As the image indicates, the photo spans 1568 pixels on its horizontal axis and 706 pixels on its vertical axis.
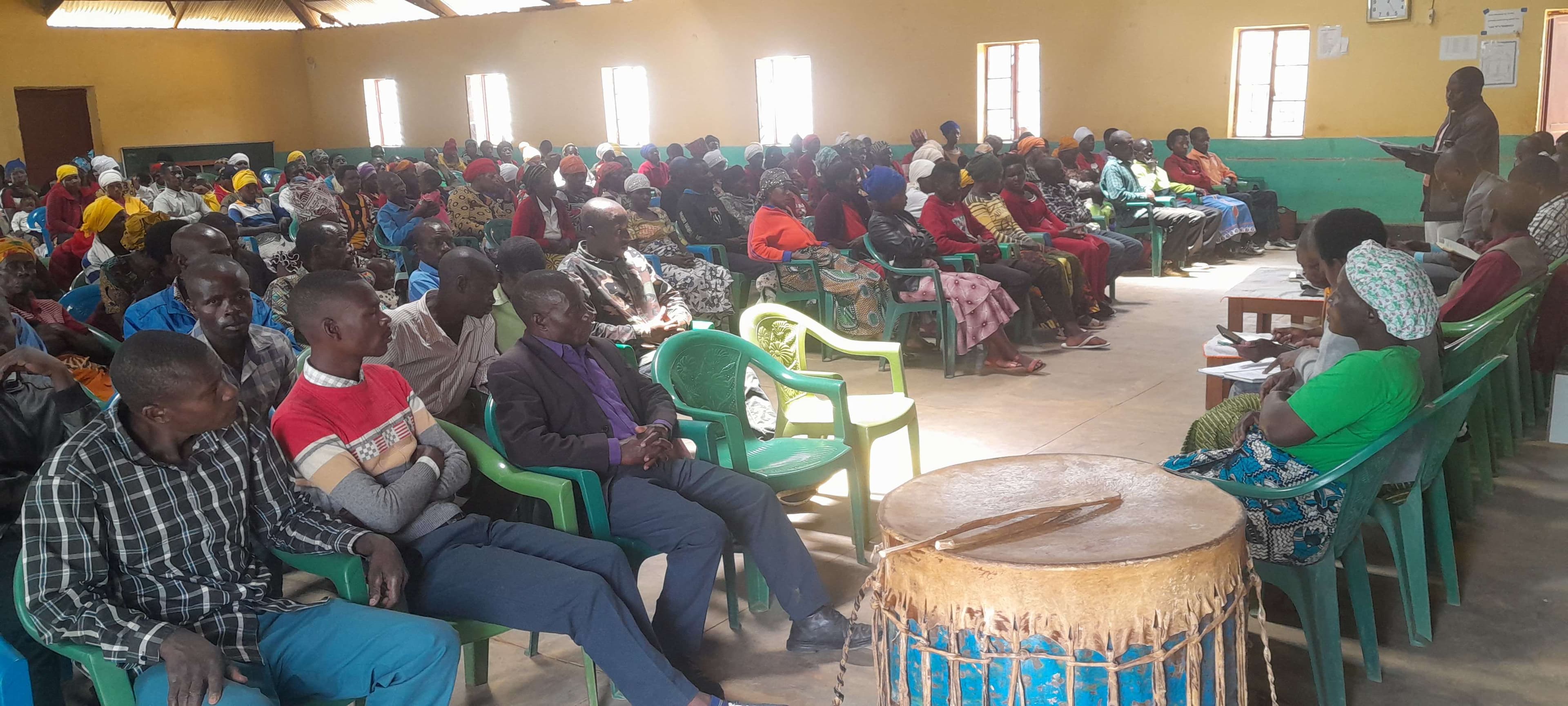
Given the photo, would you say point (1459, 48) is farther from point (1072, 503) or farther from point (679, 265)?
point (1072, 503)

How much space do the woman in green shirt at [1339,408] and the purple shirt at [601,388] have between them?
142cm

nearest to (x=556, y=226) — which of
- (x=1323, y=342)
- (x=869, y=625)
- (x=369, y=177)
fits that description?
(x=369, y=177)

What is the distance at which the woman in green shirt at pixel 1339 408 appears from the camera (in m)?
2.32

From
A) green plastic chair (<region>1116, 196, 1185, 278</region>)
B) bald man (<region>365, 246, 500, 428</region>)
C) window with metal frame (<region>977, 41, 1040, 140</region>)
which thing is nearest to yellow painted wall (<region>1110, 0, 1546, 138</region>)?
window with metal frame (<region>977, 41, 1040, 140</region>)

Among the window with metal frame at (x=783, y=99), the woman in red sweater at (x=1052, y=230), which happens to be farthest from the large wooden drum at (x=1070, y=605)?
the window with metal frame at (x=783, y=99)

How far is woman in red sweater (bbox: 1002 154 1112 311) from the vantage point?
7152 mm

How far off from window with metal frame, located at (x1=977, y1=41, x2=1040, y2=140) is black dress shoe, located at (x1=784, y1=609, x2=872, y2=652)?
35.1ft

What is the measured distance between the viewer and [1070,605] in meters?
1.54

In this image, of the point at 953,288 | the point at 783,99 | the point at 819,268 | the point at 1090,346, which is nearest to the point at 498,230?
the point at 819,268

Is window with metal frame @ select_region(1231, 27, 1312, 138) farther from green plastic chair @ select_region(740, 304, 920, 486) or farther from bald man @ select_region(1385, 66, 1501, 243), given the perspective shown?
green plastic chair @ select_region(740, 304, 920, 486)

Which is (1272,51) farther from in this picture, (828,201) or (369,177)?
(369,177)

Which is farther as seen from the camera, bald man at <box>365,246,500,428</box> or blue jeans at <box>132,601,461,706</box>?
bald man at <box>365,246,500,428</box>

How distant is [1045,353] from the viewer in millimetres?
6246

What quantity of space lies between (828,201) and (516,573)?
14.3ft
